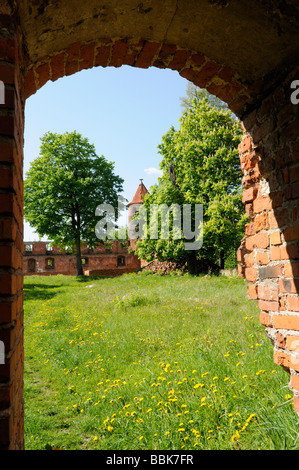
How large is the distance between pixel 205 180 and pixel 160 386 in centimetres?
1545

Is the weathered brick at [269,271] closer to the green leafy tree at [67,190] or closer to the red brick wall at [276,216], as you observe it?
the red brick wall at [276,216]

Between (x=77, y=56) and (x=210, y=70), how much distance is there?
1.14 meters

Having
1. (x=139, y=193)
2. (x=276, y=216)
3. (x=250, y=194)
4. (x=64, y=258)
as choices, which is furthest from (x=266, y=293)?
(x=139, y=193)

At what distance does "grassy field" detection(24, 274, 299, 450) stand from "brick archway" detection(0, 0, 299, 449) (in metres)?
0.86

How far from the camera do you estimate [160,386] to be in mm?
4180

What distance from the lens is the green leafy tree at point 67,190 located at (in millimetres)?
24719

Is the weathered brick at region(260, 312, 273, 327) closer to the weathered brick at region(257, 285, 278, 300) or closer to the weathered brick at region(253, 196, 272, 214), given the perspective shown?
the weathered brick at region(257, 285, 278, 300)

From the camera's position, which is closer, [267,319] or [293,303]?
[293,303]

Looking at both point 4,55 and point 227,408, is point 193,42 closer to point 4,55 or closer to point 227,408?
point 4,55

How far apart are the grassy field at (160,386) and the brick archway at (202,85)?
2.82 ft

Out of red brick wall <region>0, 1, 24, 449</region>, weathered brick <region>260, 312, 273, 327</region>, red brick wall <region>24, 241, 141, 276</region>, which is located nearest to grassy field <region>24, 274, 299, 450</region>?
weathered brick <region>260, 312, 273, 327</region>

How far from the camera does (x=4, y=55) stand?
1657 millimetres

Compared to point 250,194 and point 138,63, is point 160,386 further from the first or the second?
point 138,63

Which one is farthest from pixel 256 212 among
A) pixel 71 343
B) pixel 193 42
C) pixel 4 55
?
pixel 71 343
